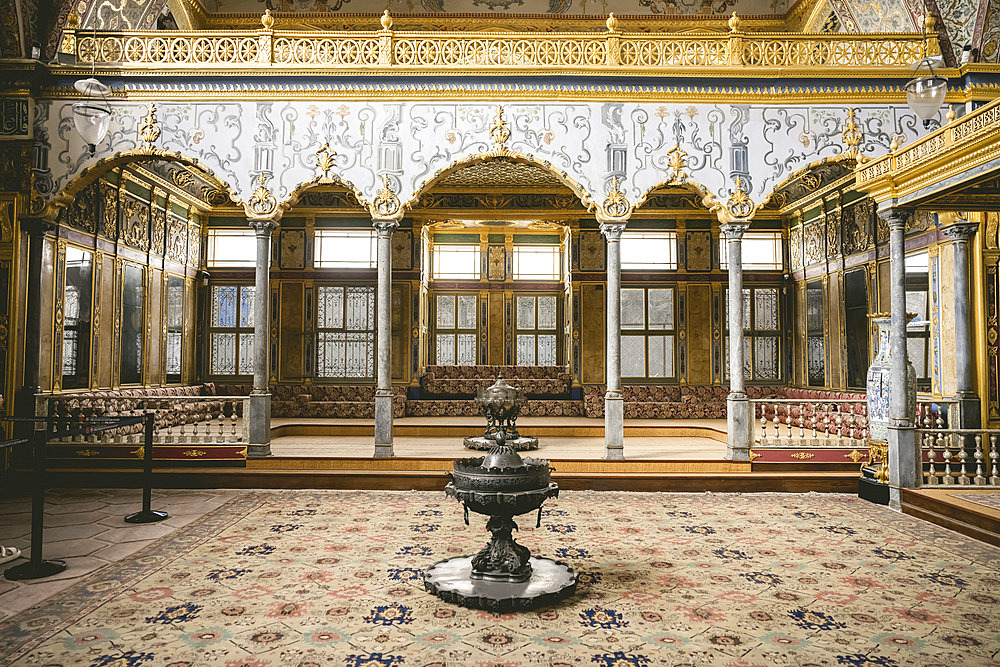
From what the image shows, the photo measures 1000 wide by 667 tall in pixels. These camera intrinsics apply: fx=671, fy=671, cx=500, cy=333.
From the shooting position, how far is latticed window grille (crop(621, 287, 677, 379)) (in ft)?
39.1

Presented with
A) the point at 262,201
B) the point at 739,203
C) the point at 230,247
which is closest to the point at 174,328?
the point at 230,247

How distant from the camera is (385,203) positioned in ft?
26.0

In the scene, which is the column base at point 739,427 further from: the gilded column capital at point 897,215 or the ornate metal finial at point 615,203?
the ornate metal finial at point 615,203

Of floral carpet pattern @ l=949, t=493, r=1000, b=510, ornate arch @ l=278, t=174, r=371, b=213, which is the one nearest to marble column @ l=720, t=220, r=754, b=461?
floral carpet pattern @ l=949, t=493, r=1000, b=510

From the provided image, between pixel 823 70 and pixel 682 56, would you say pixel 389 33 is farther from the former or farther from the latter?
pixel 823 70

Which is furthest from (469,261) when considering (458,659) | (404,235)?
(458,659)

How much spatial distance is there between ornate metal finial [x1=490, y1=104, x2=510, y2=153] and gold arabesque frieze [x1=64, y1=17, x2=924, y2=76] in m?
0.56

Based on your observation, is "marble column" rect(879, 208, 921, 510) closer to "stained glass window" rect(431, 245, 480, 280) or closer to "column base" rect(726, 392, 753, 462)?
A: "column base" rect(726, 392, 753, 462)

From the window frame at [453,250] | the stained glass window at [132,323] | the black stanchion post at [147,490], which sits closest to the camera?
the black stanchion post at [147,490]

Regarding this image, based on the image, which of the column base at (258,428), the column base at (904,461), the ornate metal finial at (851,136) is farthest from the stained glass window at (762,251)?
the column base at (258,428)

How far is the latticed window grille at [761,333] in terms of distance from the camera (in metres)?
11.8

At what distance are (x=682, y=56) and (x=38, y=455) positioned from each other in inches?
294

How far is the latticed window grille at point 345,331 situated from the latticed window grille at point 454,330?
4.38 feet

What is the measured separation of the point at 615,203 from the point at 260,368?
460cm
